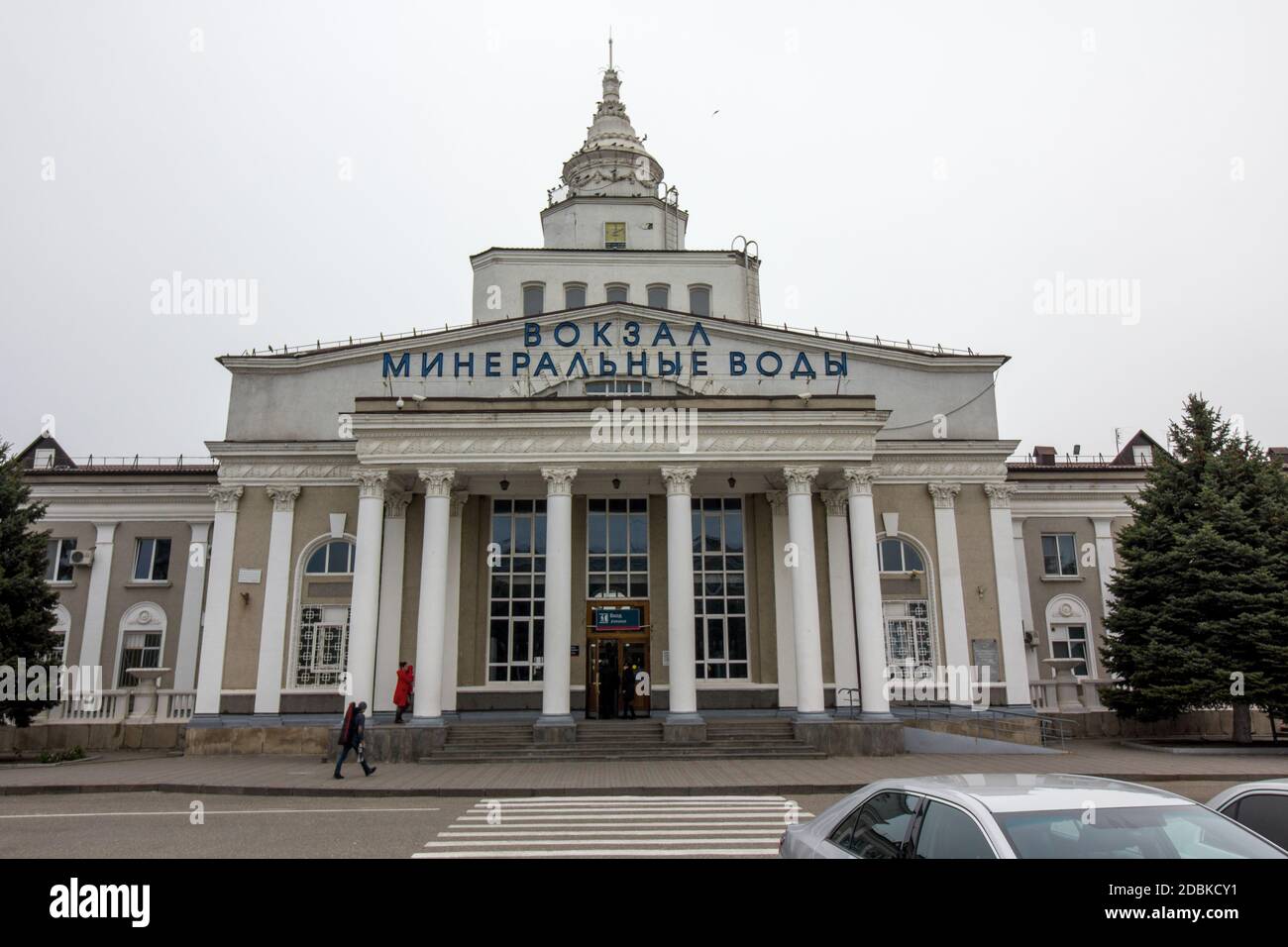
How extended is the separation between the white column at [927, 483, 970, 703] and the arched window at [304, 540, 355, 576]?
60.6 feet

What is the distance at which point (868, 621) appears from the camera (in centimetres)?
2366

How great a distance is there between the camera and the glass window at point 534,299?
111 feet

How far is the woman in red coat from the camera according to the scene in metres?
23.2

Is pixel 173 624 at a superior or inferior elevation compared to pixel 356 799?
superior

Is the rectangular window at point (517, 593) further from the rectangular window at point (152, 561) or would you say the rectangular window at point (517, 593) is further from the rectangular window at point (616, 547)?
the rectangular window at point (152, 561)

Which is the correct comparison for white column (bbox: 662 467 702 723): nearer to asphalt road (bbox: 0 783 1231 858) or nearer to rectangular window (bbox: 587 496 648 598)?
rectangular window (bbox: 587 496 648 598)

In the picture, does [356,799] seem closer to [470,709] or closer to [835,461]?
[470,709]

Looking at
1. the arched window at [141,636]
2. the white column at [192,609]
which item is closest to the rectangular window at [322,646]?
the white column at [192,609]

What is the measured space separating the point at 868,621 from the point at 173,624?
2433 centimetres

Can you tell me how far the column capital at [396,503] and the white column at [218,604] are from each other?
199 inches

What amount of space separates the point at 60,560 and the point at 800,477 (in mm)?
26684
